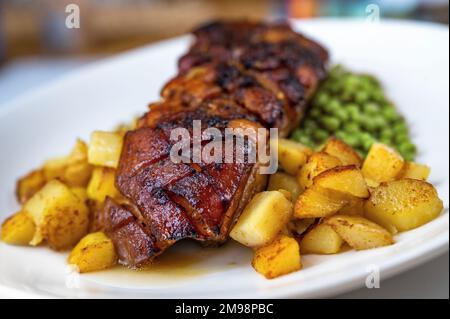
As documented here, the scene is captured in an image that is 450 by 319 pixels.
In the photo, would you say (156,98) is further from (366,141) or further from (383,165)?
(383,165)

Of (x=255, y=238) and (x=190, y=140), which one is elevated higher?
(x=190, y=140)

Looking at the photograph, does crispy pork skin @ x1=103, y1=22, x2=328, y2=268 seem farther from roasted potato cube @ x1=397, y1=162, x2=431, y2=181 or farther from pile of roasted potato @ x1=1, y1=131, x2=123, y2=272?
roasted potato cube @ x1=397, y1=162, x2=431, y2=181

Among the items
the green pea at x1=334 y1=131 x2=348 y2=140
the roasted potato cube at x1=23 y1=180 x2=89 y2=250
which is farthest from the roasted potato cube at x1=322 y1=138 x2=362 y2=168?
the roasted potato cube at x1=23 y1=180 x2=89 y2=250

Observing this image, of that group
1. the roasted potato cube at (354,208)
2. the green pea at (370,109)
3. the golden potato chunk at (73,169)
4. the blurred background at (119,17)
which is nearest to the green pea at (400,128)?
the green pea at (370,109)

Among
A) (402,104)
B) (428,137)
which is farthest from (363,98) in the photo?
(428,137)

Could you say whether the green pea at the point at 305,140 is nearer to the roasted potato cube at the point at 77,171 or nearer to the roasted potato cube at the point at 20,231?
the roasted potato cube at the point at 77,171
